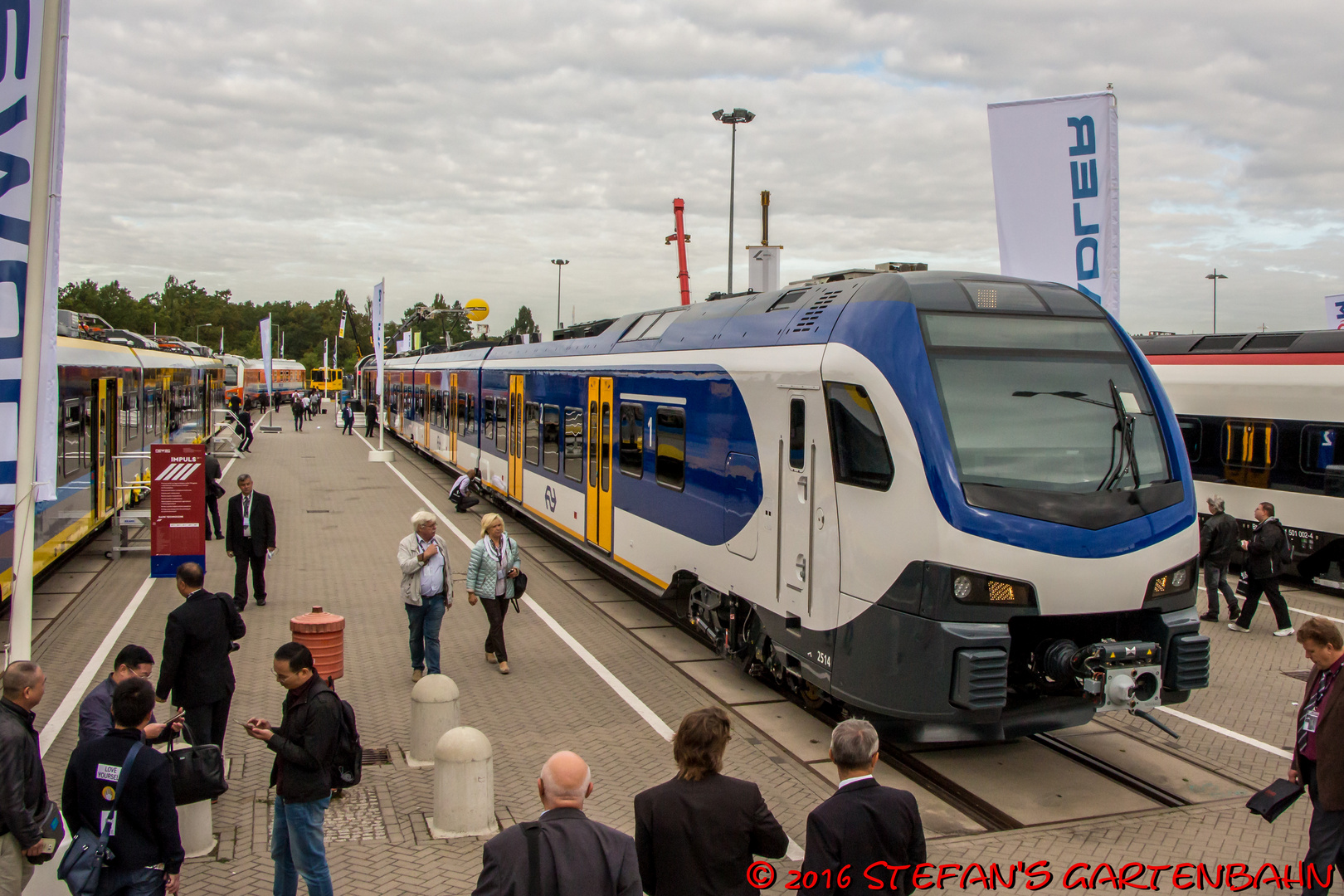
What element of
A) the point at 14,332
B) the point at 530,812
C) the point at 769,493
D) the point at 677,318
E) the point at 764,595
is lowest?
the point at 530,812

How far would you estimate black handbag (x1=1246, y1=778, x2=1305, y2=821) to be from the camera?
5320mm

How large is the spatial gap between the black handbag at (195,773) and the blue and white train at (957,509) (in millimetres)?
4049

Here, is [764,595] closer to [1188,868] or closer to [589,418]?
[1188,868]

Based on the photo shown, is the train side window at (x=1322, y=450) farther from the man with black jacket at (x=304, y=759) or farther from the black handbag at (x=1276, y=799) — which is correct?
the man with black jacket at (x=304, y=759)

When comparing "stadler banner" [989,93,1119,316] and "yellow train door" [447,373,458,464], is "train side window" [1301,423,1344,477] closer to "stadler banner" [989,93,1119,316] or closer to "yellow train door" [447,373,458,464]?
"stadler banner" [989,93,1119,316]

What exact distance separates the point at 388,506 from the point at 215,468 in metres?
5.63

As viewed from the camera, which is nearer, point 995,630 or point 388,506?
point 995,630

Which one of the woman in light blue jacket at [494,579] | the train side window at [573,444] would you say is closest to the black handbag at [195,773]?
the woman in light blue jacket at [494,579]

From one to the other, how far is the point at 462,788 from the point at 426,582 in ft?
10.4

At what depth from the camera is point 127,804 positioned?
4277 millimetres

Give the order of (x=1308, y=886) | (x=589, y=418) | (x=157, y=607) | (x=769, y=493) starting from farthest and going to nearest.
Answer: (x=589, y=418) < (x=157, y=607) < (x=769, y=493) < (x=1308, y=886)

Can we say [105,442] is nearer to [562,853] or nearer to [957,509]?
[957,509]

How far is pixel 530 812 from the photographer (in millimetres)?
6785

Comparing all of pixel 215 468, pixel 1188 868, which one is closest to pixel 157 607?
pixel 215 468
